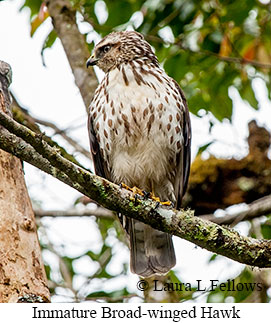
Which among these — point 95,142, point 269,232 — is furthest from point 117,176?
point 269,232

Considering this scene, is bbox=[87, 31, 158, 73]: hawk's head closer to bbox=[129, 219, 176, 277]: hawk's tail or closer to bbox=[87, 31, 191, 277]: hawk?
bbox=[87, 31, 191, 277]: hawk

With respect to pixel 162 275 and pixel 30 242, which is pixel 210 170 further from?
pixel 30 242

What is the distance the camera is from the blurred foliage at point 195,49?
5.95m

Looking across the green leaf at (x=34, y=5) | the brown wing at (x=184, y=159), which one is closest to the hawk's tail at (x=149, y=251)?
the brown wing at (x=184, y=159)

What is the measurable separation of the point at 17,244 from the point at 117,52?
2.34 m

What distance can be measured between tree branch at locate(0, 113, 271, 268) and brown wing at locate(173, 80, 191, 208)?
1453 millimetres

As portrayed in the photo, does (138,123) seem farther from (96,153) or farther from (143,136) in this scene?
(96,153)

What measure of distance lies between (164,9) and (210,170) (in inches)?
66.0

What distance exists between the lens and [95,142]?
18.6 ft

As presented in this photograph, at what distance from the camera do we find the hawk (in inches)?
210

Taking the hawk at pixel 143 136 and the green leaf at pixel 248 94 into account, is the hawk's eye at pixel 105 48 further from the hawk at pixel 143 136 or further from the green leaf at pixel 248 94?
the green leaf at pixel 248 94

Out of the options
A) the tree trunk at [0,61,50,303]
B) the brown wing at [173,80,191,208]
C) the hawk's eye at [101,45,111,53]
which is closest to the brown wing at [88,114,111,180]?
the brown wing at [173,80,191,208]

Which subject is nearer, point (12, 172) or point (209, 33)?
point (12, 172)

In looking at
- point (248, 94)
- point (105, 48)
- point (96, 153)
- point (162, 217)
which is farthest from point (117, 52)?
point (162, 217)
